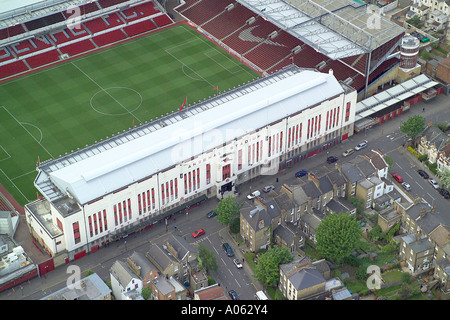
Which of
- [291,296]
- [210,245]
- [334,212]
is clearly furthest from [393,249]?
[210,245]

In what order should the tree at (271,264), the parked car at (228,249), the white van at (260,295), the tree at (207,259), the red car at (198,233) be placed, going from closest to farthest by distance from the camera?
the tree at (271,264), the white van at (260,295), the tree at (207,259), the parked car at (228,249), the red car at (198,233)

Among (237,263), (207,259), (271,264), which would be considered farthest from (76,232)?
(271,264)

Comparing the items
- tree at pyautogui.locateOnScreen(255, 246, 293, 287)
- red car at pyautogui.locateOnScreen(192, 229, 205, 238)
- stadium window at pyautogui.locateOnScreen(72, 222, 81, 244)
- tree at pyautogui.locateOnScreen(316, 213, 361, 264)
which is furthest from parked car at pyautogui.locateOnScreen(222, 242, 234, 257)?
stadium window at pyautogui.locateOnScreen(72, 222, 81, 244)

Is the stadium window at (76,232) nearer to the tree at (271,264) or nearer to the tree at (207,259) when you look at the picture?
the tree at (207,259)

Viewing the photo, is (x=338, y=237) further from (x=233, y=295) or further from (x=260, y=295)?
(x=233, y=295)

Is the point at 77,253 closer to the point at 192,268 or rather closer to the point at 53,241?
the point at 53,241

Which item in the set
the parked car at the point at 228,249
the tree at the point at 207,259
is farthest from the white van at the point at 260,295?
the parked car at the point at 228,249
